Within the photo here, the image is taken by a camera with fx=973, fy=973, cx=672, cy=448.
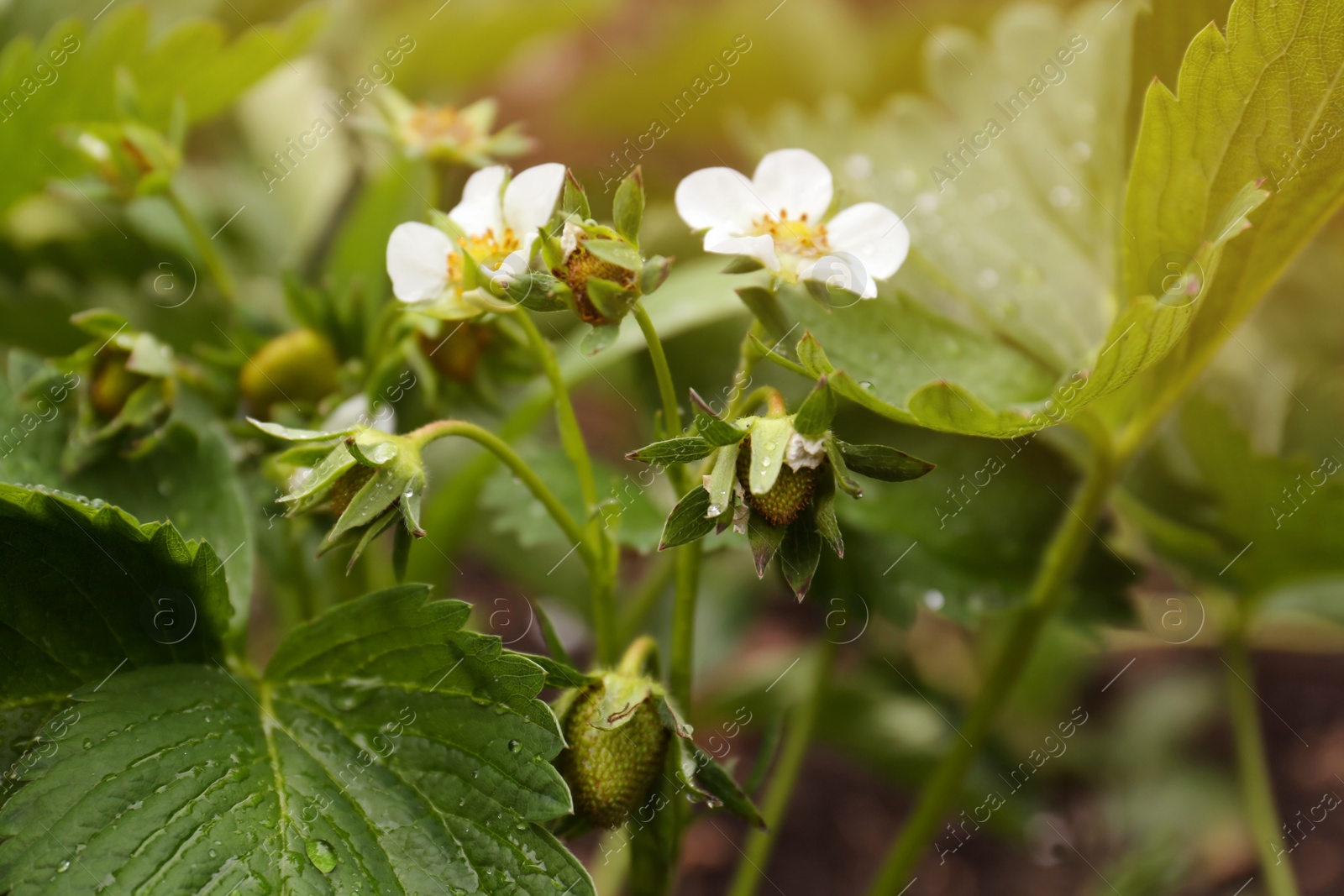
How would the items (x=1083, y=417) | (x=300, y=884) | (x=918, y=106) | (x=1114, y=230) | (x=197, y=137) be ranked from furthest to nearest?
(x=197, y=137) → (x=918, y=106) → (x=1114, y=230) → (x=1083, y=417) → (x=300, y=884)

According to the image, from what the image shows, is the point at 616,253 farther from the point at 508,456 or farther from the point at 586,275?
the point at 508,456

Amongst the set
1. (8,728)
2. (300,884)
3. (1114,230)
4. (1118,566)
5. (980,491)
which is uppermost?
(8,728)

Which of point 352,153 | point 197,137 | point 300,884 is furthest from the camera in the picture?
point 197,137

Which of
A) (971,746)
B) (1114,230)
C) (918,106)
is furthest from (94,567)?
(918,106)

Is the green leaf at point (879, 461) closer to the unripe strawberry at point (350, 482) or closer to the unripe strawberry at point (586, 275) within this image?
the unripe strawberry at point (586, 275)

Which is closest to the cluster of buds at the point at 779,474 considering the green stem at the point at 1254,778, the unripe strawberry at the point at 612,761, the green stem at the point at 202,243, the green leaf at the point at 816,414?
the green leaf at the point at 816,414

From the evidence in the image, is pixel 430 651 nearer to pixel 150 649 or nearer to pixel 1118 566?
pixel 150 649

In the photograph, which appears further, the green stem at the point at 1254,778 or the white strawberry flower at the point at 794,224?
the green stem at the point at 1254,778
